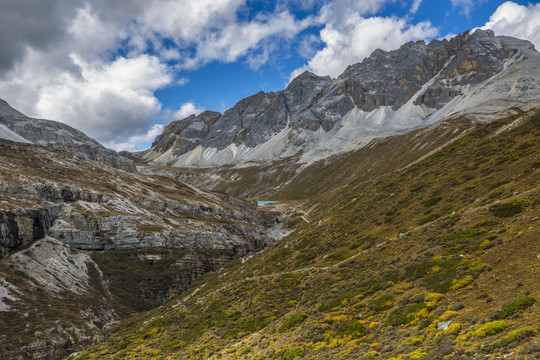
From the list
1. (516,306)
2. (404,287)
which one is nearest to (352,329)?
(404,287)

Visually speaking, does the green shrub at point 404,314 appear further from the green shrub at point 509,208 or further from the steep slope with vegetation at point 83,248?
the steep slope with vegetation at point 83,248

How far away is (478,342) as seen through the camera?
1257 centimetres

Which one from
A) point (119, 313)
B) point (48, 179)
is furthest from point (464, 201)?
point (48, 179)

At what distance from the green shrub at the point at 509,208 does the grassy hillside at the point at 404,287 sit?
0.41ft

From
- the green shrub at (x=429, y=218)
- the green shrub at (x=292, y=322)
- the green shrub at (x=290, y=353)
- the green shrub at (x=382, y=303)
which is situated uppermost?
the green shrub at (x=429, y=218)

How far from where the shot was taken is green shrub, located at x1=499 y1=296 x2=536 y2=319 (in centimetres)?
1354

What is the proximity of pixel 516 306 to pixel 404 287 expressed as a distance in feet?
31.4

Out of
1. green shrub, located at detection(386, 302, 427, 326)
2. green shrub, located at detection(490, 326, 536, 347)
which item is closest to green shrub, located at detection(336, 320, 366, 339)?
green shrub, located at detection(386, 302, 427, 326)

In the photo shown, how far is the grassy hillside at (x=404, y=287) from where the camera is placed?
15.1 metres

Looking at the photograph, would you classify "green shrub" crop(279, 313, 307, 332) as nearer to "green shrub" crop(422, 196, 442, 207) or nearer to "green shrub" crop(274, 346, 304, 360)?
"green shrub" crop(274, 346, 304, 360)

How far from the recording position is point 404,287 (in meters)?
22.9

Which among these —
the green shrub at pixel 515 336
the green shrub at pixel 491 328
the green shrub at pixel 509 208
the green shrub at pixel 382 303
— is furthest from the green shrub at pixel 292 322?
the green shrub at pixel 509 208

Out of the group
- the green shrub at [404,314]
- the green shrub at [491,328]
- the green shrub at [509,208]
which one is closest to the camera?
the green shrub at [491,328]

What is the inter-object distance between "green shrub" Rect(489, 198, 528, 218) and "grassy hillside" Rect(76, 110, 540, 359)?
12 cm
